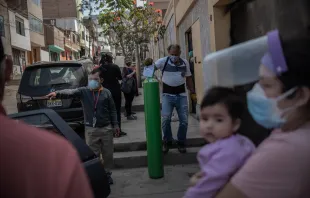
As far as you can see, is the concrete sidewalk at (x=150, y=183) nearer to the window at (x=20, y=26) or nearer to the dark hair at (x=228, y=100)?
the dark hair at (x=228, y=100)

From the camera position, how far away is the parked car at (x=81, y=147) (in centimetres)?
298

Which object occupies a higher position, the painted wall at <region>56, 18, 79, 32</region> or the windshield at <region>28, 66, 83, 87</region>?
the painted wall at <region>56, 18, 79, 32</region>

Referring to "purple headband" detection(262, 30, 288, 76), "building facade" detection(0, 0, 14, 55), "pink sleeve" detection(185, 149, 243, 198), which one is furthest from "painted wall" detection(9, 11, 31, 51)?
"purple headband" detection(262, 30, 288, 76)

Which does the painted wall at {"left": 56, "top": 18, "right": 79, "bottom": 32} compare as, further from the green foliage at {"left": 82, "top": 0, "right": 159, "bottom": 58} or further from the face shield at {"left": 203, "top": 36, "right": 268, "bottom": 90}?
the face shield at {"left": 203, "top": 36, "right": 268, "bottom": 90}

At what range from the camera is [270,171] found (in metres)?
1.23

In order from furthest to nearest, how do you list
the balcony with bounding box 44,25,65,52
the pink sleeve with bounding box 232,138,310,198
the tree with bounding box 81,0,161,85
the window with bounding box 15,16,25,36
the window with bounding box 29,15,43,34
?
the balcony with bounding box 44,25,65,52 < the window with bounding box 29,15,43,34 < the window with bounding box 15,16,25,36 < the tree with bounding box 81,0,161,85 < the pink sleeve with bounding box 232,138,310,198

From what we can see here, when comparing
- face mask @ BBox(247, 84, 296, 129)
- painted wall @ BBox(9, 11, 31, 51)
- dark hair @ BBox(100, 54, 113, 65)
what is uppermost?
painted wall @ BBox(9, 11, 31, 51)

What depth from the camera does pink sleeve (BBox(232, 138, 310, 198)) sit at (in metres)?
1.21

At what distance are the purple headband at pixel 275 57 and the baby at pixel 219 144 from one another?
352mm

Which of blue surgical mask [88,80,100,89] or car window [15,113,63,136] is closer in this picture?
car window [15,113,63,136]

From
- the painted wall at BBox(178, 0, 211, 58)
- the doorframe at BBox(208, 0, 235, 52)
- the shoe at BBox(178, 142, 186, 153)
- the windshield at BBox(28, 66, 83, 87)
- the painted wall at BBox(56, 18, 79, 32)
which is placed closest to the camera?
the shoe at BBox(178, 142, 186, 153)

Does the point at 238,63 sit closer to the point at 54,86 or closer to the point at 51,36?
the point at 54,86

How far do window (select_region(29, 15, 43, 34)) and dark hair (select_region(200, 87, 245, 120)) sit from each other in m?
37.5

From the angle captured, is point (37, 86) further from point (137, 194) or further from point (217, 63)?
point (217, 63)
